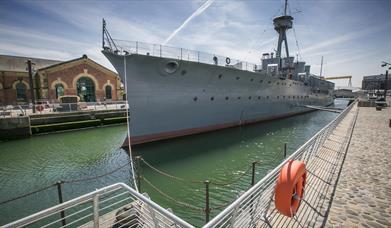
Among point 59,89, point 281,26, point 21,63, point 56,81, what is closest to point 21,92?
point 21,63

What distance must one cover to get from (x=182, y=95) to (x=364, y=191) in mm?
8771

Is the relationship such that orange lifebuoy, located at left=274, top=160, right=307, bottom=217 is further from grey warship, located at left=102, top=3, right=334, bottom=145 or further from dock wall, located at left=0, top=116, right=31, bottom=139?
dock wall, located at left=0, top=116, right=31, bottom=139

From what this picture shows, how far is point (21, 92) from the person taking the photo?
25.4m

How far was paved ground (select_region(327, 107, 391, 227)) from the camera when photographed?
313cm

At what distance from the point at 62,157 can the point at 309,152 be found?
34.7ft

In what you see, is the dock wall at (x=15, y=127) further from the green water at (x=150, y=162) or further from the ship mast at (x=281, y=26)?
the ship mast at (x=281, y=26)

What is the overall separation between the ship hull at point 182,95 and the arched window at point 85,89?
20050mm

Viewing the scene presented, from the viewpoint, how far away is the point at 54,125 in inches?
569

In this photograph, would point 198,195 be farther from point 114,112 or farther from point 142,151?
point 114,112

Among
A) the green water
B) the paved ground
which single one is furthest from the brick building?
the paved ground

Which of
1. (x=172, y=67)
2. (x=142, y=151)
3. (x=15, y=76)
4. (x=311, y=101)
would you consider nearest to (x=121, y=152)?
(x=142, y=151)

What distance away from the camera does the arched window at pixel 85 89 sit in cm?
2530

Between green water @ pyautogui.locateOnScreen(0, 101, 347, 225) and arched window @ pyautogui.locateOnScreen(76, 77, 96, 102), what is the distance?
548 inches

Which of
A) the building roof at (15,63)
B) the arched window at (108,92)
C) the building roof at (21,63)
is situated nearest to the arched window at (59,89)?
the building roof at (21,63)
